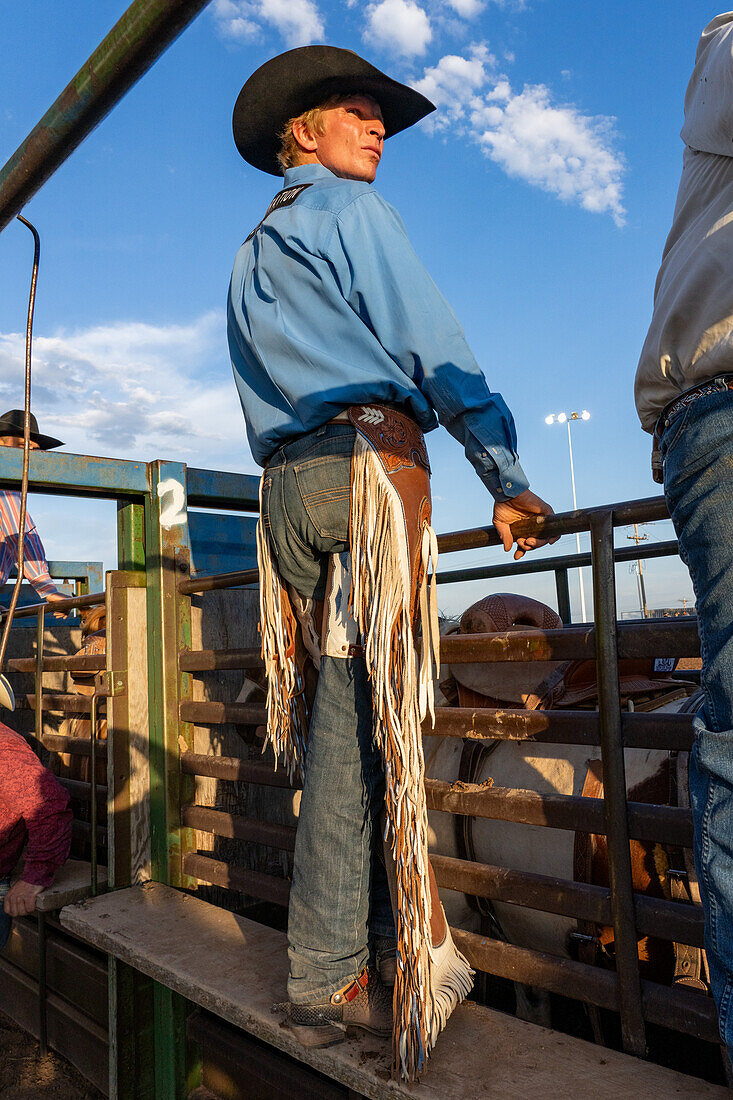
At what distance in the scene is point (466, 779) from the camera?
8.68 feet

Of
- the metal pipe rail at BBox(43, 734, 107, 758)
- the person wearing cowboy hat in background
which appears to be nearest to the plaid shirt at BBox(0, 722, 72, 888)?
the metal pipe rail at BBox(43, 734, 107, 758)

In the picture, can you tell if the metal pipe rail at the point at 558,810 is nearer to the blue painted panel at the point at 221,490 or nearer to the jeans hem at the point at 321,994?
the jeans hem at the point at 321,994

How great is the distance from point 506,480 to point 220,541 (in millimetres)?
2487

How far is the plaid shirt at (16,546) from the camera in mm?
4758

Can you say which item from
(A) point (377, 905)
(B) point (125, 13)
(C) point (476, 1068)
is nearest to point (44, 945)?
(A) point (377, 905)

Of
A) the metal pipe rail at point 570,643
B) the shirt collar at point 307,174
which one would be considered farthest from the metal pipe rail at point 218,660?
the shirt collar at point 307,174

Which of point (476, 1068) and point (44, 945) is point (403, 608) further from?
point (44, 945)

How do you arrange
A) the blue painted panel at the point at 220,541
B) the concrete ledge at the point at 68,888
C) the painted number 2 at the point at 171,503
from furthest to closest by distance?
1. the blue painted panel at the point at 220,541
2. the painted number 2 at the point at 171,503
3. the concrete ledge at the point at 68,888

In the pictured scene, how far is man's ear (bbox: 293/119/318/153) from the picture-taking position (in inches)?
73.0

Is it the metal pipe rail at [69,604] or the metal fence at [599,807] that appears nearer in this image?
the metal fence at [599,807]

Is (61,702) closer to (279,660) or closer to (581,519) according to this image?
(279,660)

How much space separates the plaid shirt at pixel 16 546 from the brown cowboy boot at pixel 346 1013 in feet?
11.3

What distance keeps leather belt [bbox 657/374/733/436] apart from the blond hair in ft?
3.73

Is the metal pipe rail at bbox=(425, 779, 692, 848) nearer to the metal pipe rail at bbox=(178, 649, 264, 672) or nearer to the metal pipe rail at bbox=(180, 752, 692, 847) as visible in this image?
the metal pipe rail at bbox=(180, 752, 692, 847)
